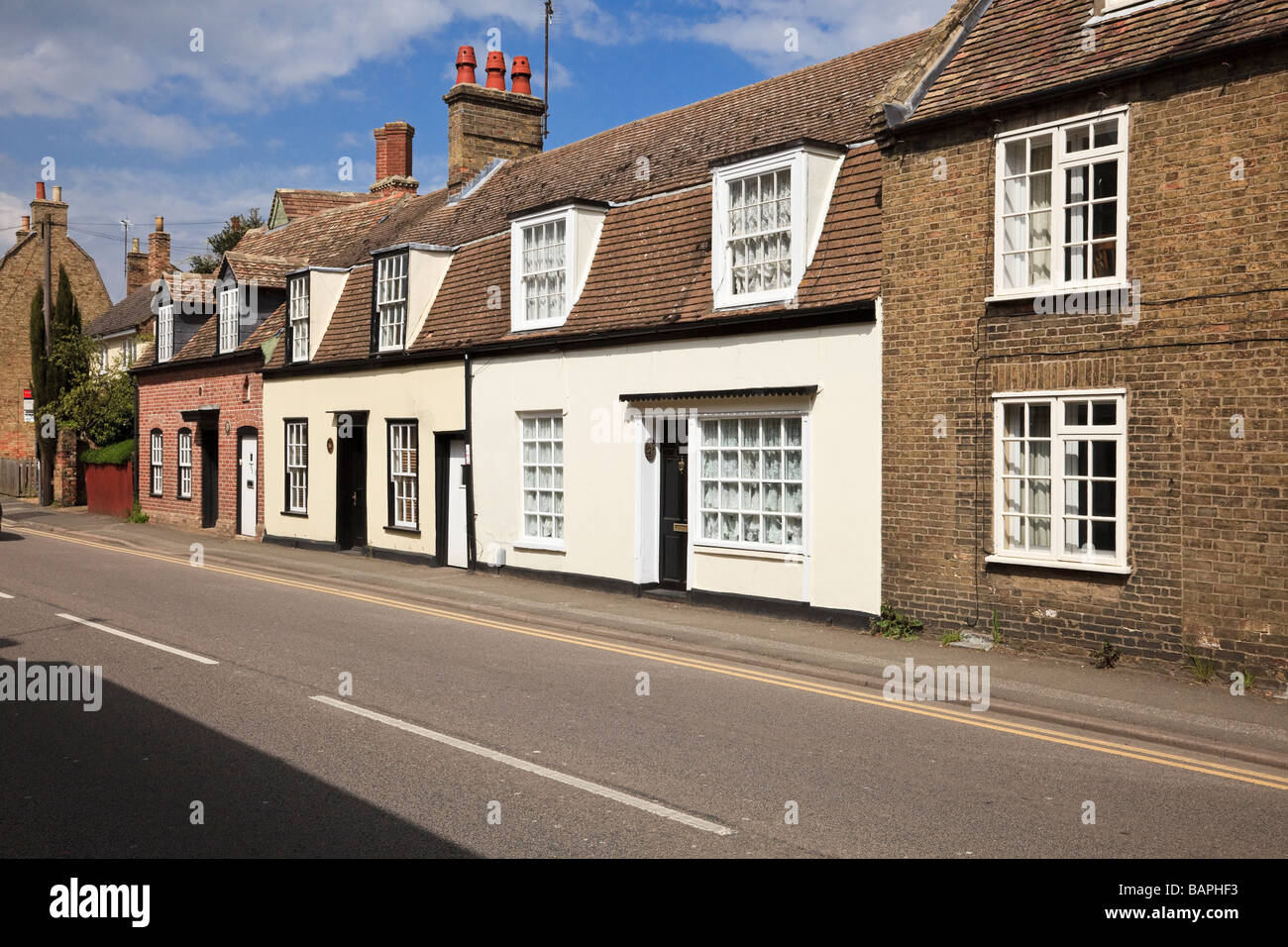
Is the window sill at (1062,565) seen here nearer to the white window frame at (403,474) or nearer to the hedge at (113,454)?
the white window frame at (403,474)

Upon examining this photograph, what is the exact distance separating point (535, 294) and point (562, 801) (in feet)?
43.7

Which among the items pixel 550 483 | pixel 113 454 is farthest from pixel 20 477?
pixel 550 483

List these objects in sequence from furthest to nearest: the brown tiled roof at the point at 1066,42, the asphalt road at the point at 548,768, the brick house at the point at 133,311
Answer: the brick house at the point at 133,311
the brown tiled roof at the point at 1066,42
the asphalt road at the point at 548,768

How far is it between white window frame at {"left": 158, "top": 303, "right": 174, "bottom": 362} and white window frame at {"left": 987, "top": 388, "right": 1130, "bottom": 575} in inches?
981

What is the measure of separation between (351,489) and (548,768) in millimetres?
17447

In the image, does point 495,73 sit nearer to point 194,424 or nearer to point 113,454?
point 194,424

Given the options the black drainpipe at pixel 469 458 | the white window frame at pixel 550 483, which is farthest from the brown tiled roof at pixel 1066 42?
the black drainpipe at pixel 469 458

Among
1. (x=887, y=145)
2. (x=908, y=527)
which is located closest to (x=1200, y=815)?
(x=908, y=527)

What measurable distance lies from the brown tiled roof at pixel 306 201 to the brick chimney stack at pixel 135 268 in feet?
69.2

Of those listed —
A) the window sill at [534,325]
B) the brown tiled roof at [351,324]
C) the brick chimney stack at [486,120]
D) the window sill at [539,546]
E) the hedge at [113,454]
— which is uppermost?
the brick chimney stack at [486,120]

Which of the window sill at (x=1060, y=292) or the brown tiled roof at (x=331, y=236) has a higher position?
the brown tiled roof at (x=331, y=236)

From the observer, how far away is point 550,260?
1848 centimetres

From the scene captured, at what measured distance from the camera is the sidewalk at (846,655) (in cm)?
895
